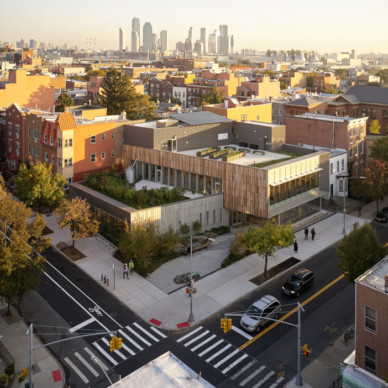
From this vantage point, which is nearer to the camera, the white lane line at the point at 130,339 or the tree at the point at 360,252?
the white lane line at the point at 130,339

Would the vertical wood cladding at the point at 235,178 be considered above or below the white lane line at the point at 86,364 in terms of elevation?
above

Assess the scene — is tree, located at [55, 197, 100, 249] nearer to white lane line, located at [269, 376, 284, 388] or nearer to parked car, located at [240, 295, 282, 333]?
parked car, located at [240, 295, 282, 333]

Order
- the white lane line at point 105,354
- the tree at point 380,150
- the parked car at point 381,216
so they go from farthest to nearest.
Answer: the tree at point 380,150 → the parked car at point 381,216 → the white lane line at point 105,354

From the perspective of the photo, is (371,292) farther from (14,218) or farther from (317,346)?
(14,218)

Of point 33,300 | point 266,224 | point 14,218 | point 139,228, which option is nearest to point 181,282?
point 139,228

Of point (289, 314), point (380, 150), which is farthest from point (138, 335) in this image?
point (380, 150)

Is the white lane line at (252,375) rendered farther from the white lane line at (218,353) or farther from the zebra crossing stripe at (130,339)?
the zebra crossing stripe at (130,339)

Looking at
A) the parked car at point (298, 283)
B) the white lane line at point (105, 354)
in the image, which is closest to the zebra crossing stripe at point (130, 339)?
the white lane line at point (105, 354)
